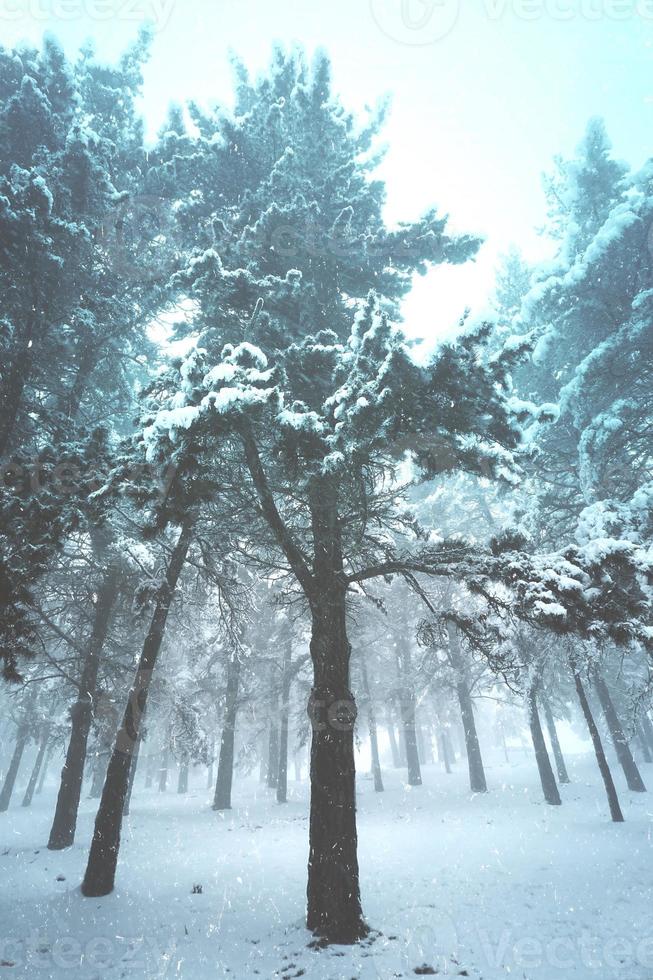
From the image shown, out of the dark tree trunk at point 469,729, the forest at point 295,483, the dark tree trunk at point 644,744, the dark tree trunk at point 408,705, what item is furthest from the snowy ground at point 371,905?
the dark tree trunk at point 644,744

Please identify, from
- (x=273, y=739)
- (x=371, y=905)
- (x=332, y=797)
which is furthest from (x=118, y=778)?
(x=273, y=739)

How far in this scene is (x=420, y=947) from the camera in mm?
6027

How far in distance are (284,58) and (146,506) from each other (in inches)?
517

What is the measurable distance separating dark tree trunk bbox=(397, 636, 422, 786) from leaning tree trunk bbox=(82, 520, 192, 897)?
53.5 feet

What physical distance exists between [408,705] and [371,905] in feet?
54.2

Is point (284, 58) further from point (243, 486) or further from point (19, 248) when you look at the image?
point (243, 486)

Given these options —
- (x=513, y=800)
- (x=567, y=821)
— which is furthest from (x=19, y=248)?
(x=513, y=800)

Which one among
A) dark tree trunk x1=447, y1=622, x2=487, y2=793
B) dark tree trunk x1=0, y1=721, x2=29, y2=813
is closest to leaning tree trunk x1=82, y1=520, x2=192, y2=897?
dark tree trunk x1=447, y1=622, x2=487, y2=793

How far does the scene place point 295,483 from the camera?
720 centimetres

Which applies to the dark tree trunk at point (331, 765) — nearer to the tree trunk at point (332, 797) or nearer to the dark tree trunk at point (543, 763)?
the tree trunk at point (332, 797)

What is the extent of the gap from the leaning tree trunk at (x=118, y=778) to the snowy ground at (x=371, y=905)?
370 millimetres

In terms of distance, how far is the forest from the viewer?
6.00 m

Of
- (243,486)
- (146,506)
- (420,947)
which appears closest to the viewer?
(420,947)

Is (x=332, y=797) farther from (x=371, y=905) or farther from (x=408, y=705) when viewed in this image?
(x=408, y=705)
